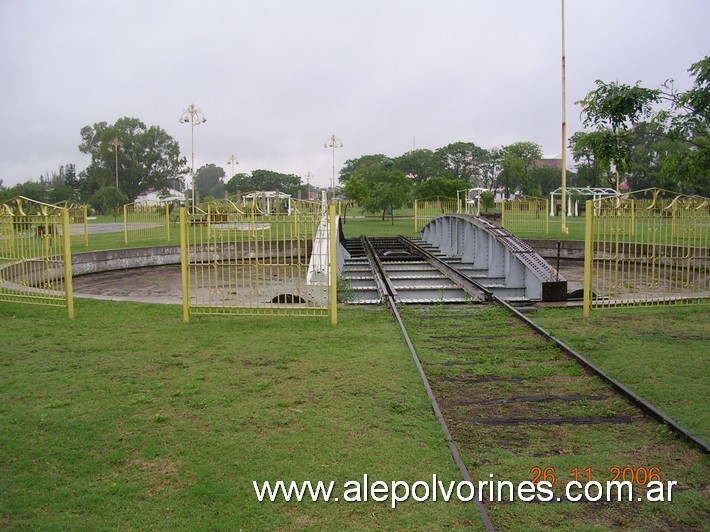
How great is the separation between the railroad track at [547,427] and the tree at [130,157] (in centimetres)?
8013

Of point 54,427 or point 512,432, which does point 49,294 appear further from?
point 512,432

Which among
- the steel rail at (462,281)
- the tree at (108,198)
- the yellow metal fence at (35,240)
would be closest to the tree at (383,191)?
the steel rail at (462,281)

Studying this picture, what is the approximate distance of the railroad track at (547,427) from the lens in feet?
12.8

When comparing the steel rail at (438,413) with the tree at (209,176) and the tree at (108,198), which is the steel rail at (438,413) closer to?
the tree at (108,198)

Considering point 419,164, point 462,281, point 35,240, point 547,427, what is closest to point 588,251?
point 462,281

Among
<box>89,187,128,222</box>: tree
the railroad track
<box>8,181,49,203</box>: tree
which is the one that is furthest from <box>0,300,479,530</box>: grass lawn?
<box>89,187,128,222</box>: tree

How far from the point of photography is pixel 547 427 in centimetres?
532

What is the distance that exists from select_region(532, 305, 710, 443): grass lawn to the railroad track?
27cm

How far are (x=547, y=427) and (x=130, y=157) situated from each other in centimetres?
8547

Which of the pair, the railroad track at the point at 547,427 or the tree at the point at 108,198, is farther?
the tree at the point at 108,198

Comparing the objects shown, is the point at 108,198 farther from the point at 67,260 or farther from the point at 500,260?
the point at 67,260

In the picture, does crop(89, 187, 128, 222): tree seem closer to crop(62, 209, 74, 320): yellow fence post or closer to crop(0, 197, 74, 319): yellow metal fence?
crop(0, 197, 74, 319): yellow metal fence

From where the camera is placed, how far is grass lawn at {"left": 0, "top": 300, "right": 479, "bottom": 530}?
384 centimetres

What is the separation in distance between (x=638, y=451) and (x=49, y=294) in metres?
10.0
